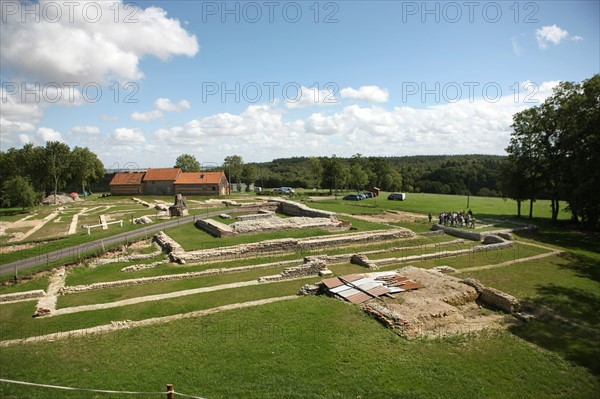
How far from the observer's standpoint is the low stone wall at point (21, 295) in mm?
16016

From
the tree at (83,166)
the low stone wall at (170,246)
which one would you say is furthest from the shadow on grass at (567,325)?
the tree at (83,166)

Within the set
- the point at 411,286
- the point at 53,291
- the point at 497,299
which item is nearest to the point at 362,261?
the point at 411,286

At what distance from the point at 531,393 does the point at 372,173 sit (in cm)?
7523

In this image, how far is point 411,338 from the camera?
11859 mm

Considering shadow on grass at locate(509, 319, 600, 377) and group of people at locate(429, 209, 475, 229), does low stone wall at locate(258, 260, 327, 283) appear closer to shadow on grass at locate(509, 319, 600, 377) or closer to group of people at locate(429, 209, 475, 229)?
shadow on grass at locate(509, 319, 600, 377)

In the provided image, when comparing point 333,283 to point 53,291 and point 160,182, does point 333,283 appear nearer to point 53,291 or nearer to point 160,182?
point 53,291

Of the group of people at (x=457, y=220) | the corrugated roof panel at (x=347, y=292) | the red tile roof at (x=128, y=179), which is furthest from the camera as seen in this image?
the red tile roof at (x=128, y=179)

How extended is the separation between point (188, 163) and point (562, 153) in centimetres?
7813

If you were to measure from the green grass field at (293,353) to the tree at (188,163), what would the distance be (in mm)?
73984

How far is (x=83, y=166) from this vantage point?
6706 cm

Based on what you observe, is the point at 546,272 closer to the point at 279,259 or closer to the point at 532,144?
the point at 279,259

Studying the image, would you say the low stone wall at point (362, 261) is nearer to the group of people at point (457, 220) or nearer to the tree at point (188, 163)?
the group of people at point (457, 220)

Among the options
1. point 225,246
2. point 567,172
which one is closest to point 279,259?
point 225,246

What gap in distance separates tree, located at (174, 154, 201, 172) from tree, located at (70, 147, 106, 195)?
19081 millimetres
